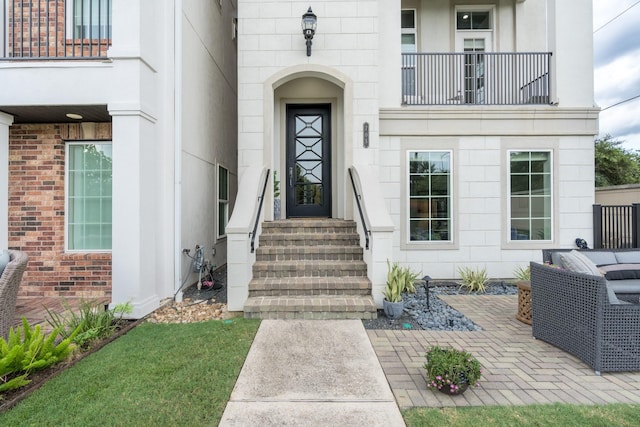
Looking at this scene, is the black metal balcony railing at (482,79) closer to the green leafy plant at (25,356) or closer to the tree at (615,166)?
the green leafy plant at (25,356)

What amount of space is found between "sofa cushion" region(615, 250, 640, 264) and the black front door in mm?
4744

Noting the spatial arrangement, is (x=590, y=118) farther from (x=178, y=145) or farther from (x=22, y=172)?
(x=22, y=172)

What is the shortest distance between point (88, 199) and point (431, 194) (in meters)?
5.96

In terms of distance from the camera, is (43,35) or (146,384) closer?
(146,384)

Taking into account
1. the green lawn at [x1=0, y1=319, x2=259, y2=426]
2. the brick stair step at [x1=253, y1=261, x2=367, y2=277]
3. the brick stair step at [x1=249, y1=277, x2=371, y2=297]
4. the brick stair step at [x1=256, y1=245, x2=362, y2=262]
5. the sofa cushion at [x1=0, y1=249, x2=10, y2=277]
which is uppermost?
the sofa cushion at [x1=0, y1=249, x2=10, y2=277]

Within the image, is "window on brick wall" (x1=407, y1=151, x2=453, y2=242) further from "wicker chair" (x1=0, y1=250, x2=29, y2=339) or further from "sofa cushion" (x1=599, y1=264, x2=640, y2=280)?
"wicker chair" (x1=0, y1=250, x2=29, y2=339)

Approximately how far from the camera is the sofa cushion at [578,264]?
3.41 metres

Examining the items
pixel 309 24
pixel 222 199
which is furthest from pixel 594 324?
pixel 222 199

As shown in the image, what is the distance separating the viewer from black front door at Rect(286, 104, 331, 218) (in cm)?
677

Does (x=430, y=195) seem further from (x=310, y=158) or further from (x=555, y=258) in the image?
(x=310, y=158)

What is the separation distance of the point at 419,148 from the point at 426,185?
2.46 ft

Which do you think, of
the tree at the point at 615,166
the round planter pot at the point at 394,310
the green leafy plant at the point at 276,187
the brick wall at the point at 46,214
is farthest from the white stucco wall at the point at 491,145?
the tree at the point at 615,166

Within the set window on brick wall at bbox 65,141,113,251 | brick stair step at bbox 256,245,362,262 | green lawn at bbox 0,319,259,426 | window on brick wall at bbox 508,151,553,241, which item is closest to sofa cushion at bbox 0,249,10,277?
green lawn at bbox 0,319,259,426

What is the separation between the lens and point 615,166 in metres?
17.7
